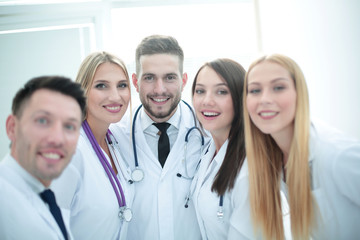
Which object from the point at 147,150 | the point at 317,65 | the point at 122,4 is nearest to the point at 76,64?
the point at 122,4

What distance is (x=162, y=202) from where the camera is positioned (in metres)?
1.45

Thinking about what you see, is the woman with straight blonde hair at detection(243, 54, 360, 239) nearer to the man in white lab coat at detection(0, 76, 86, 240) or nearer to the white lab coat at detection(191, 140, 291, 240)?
the white lab coat at detection(191, 140, 291, 240)

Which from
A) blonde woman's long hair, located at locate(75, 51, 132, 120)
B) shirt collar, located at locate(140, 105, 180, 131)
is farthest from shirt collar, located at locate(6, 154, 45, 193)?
shirt collar, located at locate(140, 105, 180, 131)

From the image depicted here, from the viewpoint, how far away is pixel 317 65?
6.90 ft

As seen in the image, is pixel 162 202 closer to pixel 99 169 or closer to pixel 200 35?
pixel 99 169

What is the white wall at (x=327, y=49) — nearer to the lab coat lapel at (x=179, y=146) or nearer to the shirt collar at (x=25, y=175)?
the lab coat lapel at (x=179, y=146)

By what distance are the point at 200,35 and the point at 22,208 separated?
2369 mm

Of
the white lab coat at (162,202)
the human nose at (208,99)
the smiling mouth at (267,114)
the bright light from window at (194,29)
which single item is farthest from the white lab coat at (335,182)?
the bright light from window at (194,29)

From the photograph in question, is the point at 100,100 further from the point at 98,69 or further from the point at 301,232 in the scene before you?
the point at 301,232

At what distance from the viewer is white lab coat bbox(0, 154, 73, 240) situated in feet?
2.56

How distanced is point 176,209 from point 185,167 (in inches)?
9.9

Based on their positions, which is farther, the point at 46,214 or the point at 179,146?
the point at 179,146

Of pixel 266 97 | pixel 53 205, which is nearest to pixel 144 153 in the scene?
pixel 53 205

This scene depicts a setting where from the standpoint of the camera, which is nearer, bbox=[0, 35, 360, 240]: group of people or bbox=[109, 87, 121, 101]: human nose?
bbox=[0, 35, 360, 240]: group of people
